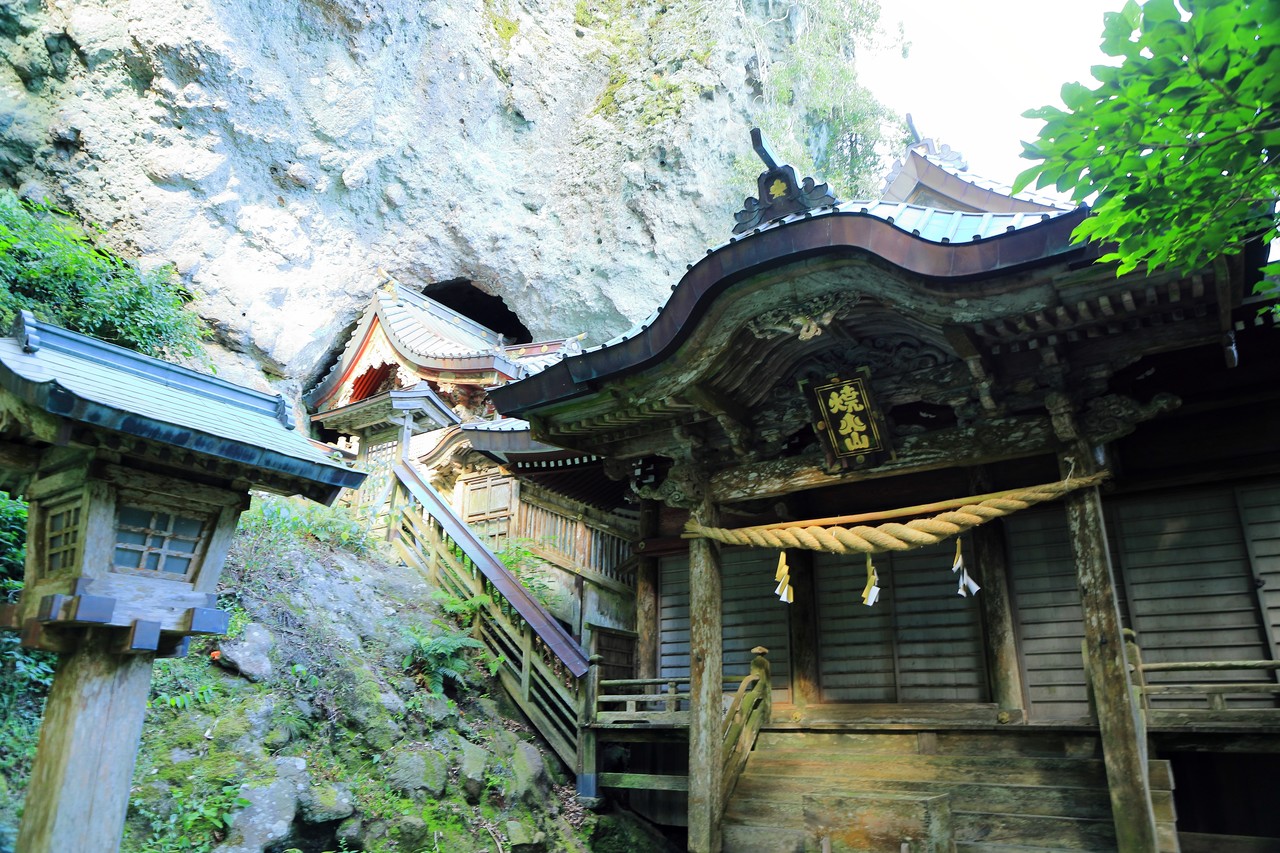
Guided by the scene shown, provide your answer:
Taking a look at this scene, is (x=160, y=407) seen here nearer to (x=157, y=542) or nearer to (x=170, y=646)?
(x=157, y=542)

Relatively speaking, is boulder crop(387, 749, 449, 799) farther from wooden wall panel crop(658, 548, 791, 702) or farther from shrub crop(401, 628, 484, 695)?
wooden wall panel crop(658, 548, 791, 702)

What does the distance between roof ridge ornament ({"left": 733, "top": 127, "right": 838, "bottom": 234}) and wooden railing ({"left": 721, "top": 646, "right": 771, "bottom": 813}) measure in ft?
13.7

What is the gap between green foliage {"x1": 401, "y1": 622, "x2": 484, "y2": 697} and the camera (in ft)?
27.6

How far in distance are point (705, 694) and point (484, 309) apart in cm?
2096

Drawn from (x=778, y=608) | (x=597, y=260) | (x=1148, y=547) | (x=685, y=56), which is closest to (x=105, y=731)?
(x=778, y=608)

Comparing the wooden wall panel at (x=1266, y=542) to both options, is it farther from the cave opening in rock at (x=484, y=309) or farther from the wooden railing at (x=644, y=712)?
the cave opening in rock at (x=484, y=309)

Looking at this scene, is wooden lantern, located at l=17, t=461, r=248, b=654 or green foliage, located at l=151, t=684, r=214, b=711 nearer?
wooden lantern, located at l=17, t=461, r=248, b=654

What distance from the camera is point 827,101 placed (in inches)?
990

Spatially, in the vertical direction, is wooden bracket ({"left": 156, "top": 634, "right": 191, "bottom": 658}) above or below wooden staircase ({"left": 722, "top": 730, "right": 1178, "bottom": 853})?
above

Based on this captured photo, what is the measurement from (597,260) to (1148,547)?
1659cm

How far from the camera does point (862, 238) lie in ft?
19.7

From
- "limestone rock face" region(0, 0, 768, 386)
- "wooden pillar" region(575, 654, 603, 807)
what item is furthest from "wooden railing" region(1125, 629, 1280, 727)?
"limestone rock face" region(0, 0, 768, 386)

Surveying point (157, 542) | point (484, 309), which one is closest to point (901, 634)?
point (157, 542)

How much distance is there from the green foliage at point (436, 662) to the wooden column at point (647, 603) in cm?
237
